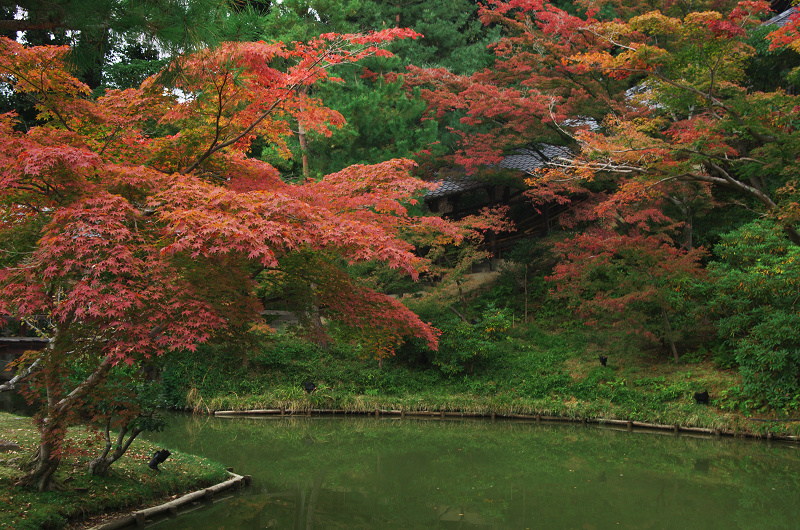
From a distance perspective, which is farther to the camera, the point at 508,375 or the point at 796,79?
the point at 508,375

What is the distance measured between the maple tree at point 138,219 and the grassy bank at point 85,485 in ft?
0.85

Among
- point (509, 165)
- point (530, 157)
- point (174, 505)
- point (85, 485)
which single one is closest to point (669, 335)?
point (509, 165)

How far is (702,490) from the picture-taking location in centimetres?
673

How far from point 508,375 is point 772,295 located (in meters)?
5.02

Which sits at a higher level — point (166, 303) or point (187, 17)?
point (187, 17)

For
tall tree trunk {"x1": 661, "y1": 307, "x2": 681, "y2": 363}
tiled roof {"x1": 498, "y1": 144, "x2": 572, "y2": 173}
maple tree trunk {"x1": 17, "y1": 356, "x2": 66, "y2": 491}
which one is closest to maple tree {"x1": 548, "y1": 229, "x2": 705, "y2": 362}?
tall tree trunk {"x1": 661, "y1": 307, "x2": 681, "y2": 363}

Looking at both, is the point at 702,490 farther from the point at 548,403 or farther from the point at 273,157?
the point at 273,157

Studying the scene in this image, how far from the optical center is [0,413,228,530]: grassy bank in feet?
15.7

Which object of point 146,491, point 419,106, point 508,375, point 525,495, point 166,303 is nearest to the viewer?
point 166,303

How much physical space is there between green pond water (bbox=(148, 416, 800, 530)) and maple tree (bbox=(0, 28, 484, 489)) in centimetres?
191

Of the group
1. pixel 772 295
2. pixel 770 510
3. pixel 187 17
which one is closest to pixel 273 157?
pixel 187 17

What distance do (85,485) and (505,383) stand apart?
322 inches

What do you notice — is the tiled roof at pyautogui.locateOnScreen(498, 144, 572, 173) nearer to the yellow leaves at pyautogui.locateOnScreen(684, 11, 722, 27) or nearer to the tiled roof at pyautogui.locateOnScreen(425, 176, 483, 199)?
the tiled roof at pyautogui.locateOnScreen(425, 176, 483, 199)

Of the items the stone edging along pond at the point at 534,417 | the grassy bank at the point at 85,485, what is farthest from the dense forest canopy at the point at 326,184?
the stone edging along pond at the point at 534,417
